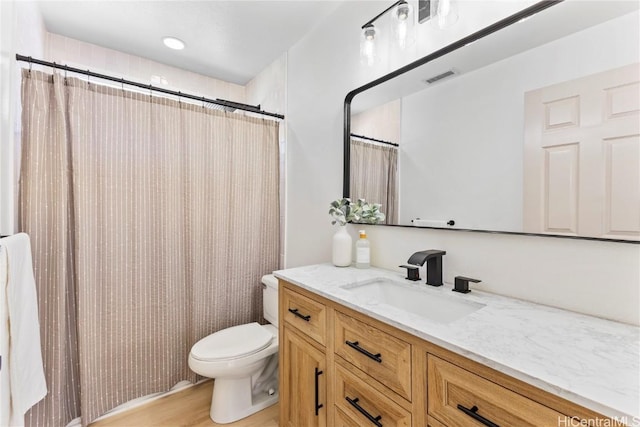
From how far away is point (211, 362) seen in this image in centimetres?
153

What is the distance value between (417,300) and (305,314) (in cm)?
48

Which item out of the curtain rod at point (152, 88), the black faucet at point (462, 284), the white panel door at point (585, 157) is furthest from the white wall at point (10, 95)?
the white panel door at point (585, 157)

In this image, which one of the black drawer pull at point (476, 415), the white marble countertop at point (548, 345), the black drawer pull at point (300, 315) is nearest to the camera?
the white marble countertop at point (548, 345)

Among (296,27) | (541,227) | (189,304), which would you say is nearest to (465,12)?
(541,227)

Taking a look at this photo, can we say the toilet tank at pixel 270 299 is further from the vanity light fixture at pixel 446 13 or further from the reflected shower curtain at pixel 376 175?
the vanity light fixture at pixel 446 13

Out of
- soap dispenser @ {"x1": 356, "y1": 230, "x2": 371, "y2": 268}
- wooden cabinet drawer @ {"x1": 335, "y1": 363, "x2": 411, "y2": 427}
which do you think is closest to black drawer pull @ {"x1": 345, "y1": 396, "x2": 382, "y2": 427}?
wooden cabinet drawer @ {"x1": 335, "y1": 363, "x2": 411, "y2": 427}

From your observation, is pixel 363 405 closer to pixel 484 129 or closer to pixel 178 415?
pixel 484 129

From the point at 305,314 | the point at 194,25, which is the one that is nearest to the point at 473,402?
the point at 305,314

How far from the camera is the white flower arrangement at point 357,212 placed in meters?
1.53

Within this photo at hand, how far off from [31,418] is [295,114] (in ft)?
7.64

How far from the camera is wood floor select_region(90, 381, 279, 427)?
164cm

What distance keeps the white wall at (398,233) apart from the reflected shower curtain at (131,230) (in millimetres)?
370

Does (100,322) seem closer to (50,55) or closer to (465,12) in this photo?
(50,55)

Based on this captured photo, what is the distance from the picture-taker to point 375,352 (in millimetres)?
907
